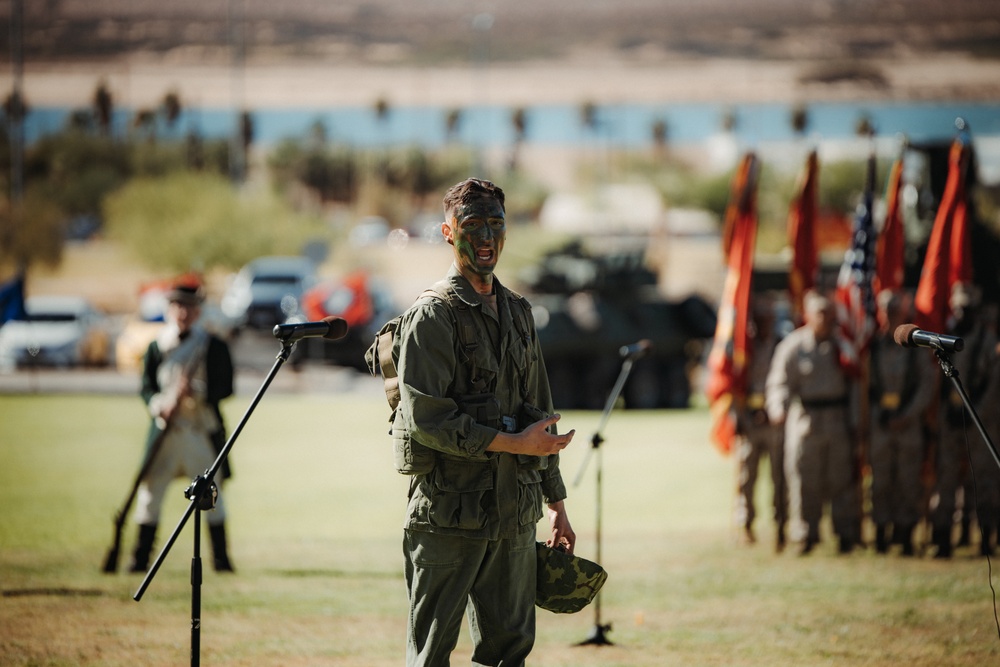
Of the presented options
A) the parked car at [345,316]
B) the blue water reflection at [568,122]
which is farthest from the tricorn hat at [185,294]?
the blue water reflection at [568,122]

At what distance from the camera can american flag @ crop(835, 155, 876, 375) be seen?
10031 mm

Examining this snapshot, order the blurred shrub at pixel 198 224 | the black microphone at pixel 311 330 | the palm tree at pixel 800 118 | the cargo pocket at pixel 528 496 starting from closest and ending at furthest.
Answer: the cargo pocket at pixel 528 496 → the black microphone at pixel 311 330 → the blurred shrub at pixel 198 224 → the palm tree at pixel 800 118

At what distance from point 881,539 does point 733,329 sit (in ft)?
7.25

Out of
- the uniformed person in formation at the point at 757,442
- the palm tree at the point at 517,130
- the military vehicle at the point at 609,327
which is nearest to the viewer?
the uniformed person in formation at the point at 757,442

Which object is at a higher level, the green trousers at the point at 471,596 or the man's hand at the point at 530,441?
the man's hand at the point at 530,441

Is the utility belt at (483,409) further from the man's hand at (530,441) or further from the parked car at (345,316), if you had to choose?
the parked car at (345,316)

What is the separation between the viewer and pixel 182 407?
8273 millimetres

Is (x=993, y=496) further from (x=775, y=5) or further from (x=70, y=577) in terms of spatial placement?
(x=775, y=5)

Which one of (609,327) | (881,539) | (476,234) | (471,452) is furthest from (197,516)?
(609,327)

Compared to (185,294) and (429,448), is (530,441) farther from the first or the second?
(185,294)

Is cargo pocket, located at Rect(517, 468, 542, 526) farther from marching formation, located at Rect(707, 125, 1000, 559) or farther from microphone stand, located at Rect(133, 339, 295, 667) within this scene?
marching formation, located at Rect(707, 125, 1000, 559)

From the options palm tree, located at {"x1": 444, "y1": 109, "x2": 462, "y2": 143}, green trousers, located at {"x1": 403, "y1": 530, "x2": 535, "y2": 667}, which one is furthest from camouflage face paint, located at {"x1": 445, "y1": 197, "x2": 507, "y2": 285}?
palm tree, located at {"x1": 444, "y1": 109, "x2": 462, "y2": 143}

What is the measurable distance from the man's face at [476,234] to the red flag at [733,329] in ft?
20.3

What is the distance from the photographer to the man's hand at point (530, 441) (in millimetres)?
4223
